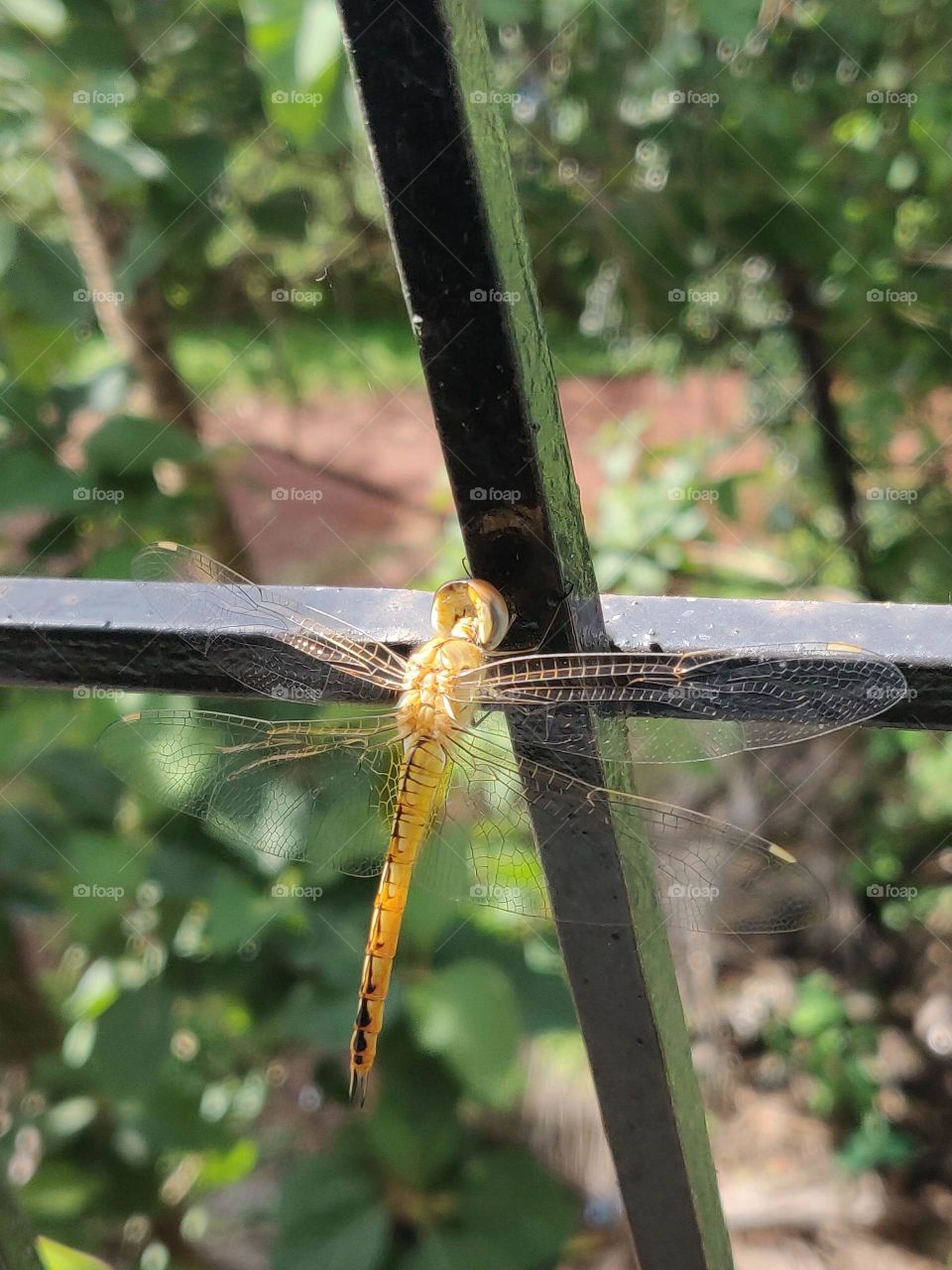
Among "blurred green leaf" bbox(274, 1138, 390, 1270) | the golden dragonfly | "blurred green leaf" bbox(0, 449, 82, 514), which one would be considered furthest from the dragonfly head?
"blurred green leaf" bbox(274, 1138, 390, 1270)

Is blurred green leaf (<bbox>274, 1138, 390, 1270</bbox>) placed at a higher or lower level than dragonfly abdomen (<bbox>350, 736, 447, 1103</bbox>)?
lower

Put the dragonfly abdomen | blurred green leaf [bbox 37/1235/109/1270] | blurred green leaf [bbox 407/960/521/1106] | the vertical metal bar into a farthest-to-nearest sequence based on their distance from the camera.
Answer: blurred green leaf [bbox 407/960/521/1106] < blurred green leaf [bbox 37/1235/109/1270] < the dragonfly abdomen < the vertical metal bar

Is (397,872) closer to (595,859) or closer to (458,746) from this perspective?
(458,746)

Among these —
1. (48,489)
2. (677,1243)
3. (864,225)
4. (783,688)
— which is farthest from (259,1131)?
(864,225)

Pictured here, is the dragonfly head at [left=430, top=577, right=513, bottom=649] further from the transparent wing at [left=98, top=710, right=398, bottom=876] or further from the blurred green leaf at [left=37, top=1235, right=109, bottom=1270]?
the blurred green leaf at [left=37, top=1235, right=109, bottom=1270]

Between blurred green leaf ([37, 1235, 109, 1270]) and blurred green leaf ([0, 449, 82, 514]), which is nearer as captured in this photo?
blurred green leaf ([37, 1235, 109, 1270])

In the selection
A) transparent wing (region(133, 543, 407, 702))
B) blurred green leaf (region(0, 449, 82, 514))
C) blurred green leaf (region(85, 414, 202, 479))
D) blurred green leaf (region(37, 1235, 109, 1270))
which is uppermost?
blurred green leaf (region(85, 414, 202, 479))

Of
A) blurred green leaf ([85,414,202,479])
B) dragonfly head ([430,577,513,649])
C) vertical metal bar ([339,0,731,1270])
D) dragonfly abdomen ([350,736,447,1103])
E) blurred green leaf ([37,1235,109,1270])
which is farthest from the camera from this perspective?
blurred green leaf ([85,414,202,479])
